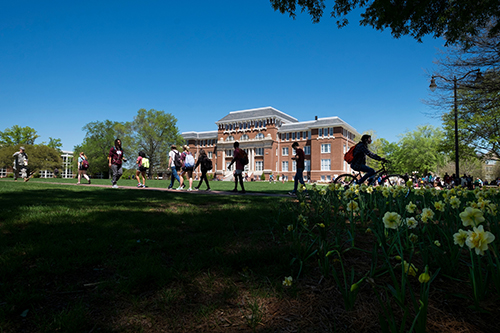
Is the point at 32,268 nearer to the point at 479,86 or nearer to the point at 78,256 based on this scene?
the point at 78,256

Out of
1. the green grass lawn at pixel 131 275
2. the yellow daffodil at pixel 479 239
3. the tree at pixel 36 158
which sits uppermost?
the tree at pixel 36 158

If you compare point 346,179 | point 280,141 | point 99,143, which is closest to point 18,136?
point 99,143

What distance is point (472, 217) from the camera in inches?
71.4

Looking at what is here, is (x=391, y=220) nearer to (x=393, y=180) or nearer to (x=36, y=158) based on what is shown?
(x=393, y=180)

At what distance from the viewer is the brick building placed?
2156 inches

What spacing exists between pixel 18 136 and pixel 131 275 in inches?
2624

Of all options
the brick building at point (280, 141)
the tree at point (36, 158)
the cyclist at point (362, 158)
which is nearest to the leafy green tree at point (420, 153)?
the brick building at point (280, 141)

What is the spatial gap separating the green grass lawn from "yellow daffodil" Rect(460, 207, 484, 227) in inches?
53.1

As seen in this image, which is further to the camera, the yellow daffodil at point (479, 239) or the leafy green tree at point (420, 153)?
the leafy green tree at point (420, 153)

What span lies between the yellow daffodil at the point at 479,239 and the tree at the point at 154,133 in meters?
52.0

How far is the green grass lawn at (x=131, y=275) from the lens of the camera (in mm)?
1845

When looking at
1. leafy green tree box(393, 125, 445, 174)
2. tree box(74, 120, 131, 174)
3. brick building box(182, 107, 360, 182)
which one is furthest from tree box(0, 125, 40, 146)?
leafy green tree box(393, 125, 445, 174)

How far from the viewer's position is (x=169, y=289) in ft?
7.13

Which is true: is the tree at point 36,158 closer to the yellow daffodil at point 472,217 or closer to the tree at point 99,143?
the tree at point 99,143
